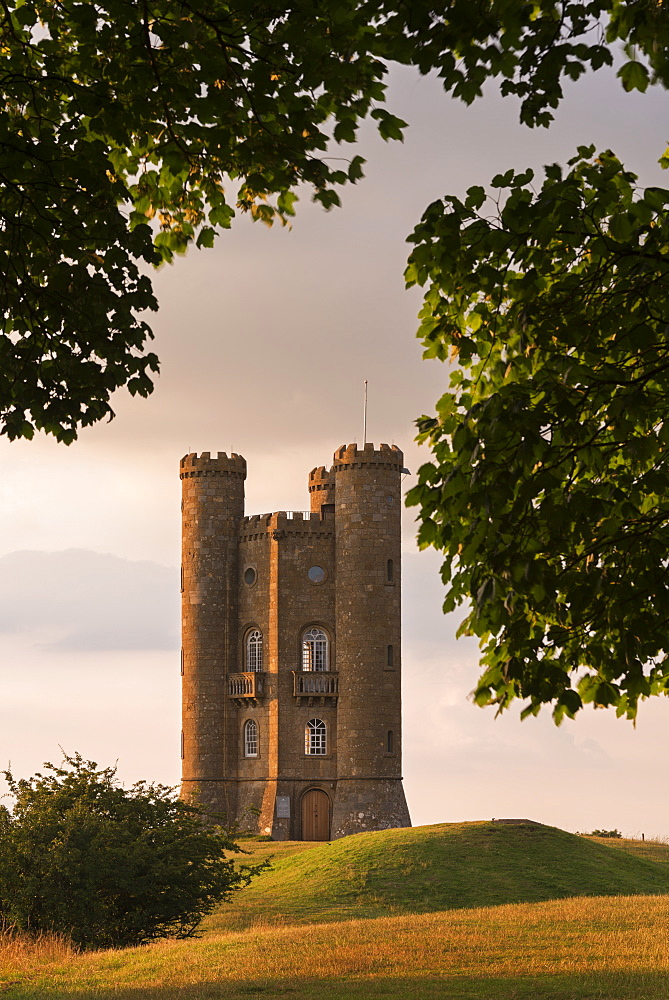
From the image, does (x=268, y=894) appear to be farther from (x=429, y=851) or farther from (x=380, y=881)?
(x=429, y=851)

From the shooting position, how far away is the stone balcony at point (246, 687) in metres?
57.8

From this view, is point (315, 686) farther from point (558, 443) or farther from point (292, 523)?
point (558, 443)

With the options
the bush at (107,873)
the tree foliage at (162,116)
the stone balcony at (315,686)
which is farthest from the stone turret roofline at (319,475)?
the tree foliage at (162,116)

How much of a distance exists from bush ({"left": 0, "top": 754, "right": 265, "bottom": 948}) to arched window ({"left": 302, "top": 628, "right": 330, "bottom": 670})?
30300 millimetres

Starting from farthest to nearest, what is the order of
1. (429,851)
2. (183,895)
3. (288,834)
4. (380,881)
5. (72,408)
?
(288,834), (429,851), (380,881), (183,895), (72,408)

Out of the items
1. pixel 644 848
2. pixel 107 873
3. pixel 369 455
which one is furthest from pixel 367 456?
pixel 107 873

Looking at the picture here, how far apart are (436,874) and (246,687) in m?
25.0

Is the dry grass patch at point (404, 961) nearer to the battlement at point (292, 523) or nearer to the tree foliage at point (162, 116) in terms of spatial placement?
the tree foliage at point (162, 116)

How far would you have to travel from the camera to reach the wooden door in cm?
5616

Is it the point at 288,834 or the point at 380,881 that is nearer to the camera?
the point at 380,881

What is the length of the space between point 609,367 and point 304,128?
4.04 metres

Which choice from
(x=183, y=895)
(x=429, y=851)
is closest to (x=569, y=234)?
Answer: (x=183, y=895)

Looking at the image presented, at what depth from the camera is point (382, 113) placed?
38.2 feet

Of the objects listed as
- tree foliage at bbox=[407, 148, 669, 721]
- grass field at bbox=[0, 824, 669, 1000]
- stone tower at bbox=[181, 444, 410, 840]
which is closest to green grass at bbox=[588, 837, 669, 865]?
grass field at bbox=[0, 824, 669, 1000]
